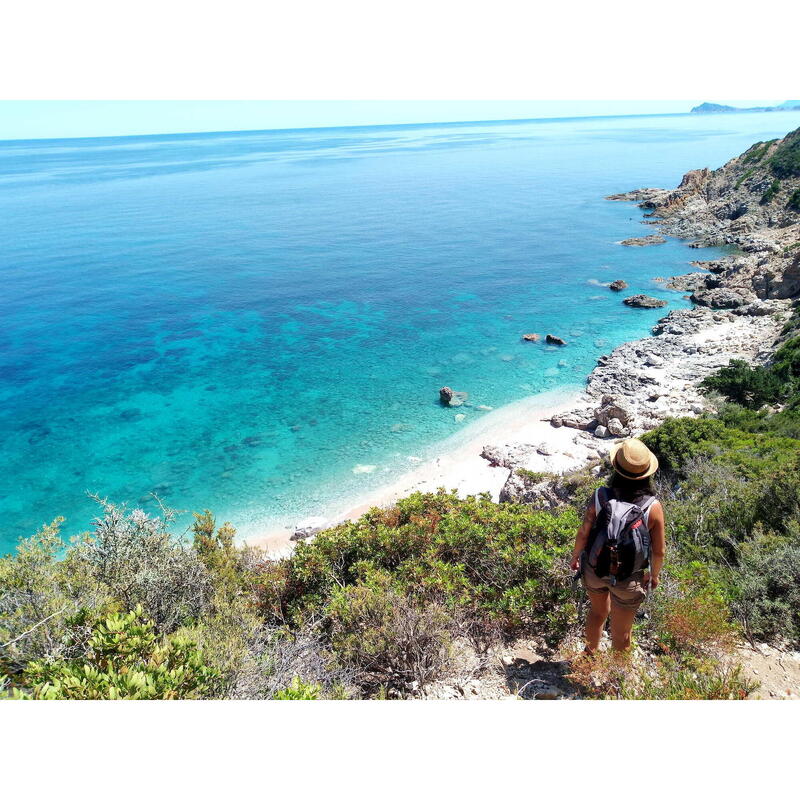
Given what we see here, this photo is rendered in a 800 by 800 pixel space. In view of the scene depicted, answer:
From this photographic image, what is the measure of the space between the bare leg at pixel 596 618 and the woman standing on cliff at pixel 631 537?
19mm

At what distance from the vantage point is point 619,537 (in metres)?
4.06

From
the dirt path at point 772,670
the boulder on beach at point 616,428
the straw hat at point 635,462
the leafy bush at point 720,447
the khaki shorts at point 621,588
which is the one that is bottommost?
the boulder on beach at point 616,428

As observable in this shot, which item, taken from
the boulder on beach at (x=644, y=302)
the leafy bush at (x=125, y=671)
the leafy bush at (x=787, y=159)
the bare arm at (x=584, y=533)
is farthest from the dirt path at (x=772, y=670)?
the leafy bush at (x=787, y=159)

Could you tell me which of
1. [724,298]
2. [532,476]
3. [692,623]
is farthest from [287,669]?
[724,298]

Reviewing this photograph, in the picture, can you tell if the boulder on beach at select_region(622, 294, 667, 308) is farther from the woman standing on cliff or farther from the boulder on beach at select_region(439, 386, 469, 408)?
the woman standing on cliff

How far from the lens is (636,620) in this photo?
18.0ft

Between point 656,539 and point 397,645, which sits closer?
point 656,539

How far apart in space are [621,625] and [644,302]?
3262cm

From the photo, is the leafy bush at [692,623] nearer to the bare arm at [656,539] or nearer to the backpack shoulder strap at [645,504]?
the bare arm at [656,539]

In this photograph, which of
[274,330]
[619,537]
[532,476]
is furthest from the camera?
[274,330]

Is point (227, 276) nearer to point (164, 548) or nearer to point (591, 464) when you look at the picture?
point (591, 464)

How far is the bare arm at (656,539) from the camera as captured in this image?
4.04 m

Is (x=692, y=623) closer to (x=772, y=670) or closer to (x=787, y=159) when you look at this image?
(x=772, y=670)

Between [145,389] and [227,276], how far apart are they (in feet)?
60.0
